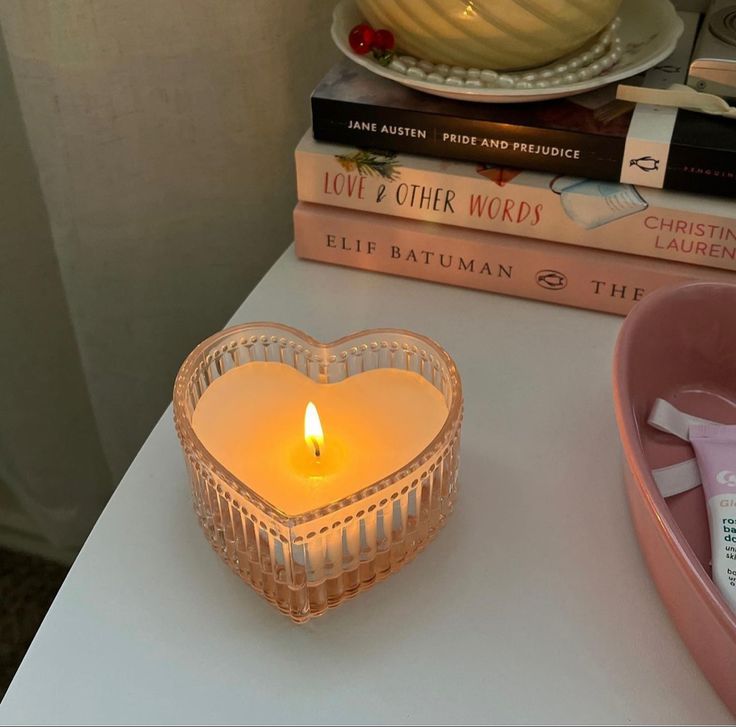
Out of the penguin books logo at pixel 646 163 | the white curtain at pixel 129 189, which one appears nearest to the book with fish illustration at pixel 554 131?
the penguin books logo at pixel 646 163

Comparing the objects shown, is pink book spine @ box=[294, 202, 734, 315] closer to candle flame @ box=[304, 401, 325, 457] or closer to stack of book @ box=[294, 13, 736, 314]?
stack of book @ box=[294, 13, 736, 314]

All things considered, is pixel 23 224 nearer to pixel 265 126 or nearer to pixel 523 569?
pixel 265 126

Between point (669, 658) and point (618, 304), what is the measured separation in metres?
0.22

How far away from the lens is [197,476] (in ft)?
1.27

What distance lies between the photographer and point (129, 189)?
0.69m

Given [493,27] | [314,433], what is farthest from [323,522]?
[493,27]

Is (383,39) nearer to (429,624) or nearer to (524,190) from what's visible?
(524,190)

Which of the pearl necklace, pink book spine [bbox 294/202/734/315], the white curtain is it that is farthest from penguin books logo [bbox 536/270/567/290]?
the white curtain

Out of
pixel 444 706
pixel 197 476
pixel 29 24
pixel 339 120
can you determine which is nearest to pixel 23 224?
pixel 29 24

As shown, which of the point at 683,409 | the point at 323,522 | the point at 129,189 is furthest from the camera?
the point at 129,189

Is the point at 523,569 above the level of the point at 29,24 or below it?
below

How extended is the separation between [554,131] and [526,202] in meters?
0.04

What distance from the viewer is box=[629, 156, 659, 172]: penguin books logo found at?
495 millimetres

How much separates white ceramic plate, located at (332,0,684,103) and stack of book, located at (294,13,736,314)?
0.05 feet
